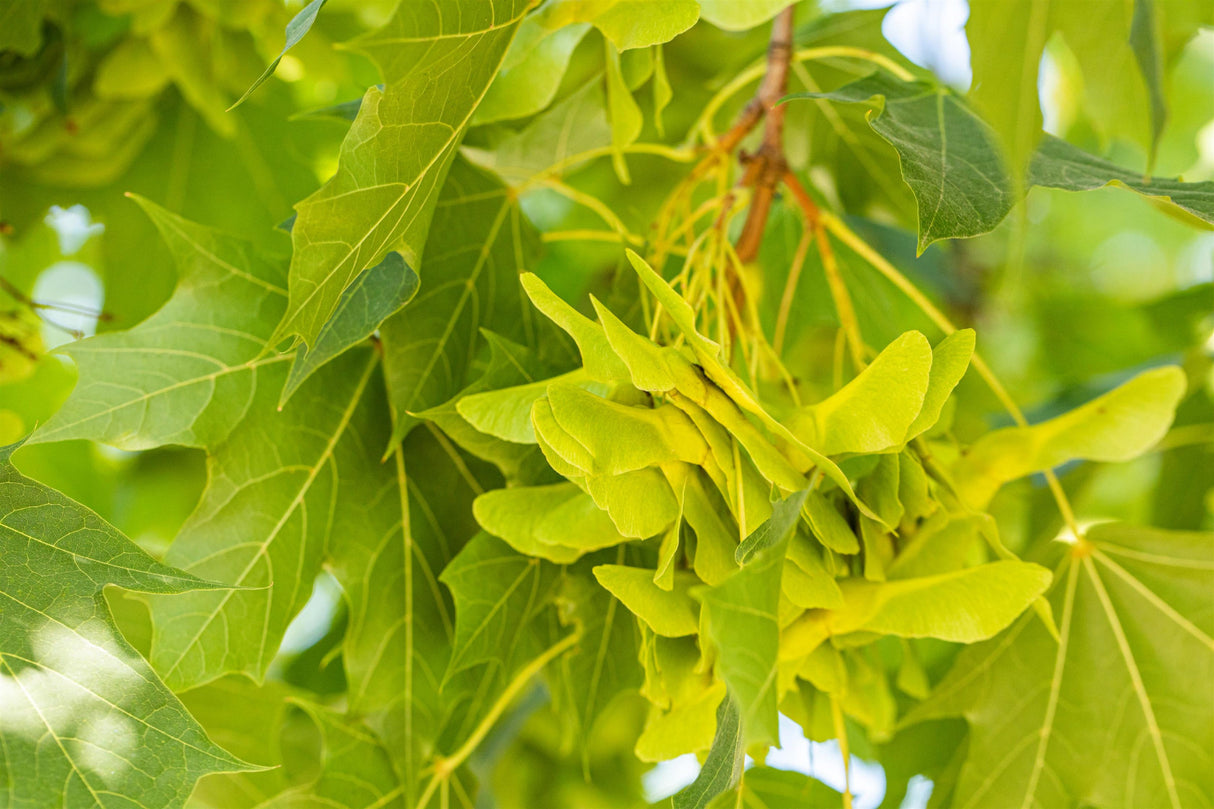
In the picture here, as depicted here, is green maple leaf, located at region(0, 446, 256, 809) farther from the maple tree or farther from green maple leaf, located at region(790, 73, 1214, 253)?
green maple leaf, located at region(790, 73, 1214, 253)

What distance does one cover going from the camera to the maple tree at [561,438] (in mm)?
479

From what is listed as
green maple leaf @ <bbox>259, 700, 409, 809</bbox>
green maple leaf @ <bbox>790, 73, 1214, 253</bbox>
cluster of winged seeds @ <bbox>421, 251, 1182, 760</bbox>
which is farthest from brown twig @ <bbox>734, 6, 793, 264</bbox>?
green maple leaf @ <bbox>259, 700, 409, 809</bbox>

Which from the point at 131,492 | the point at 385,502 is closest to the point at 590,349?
the point at 385,502

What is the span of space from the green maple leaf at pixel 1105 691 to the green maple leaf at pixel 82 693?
20.8 inches

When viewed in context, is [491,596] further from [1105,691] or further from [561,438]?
[1105,691]

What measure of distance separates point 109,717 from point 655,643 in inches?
10.9

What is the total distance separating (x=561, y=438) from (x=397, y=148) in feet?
0.58

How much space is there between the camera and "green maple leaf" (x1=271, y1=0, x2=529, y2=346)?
479 mm

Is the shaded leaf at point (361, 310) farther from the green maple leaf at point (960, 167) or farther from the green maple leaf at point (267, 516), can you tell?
the green maple leaf at point (960, 167)

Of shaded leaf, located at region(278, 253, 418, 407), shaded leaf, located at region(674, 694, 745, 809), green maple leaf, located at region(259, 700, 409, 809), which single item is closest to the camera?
shaded leaf, located at region(674, 694, 745, 809)

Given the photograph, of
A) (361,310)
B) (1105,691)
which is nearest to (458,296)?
(361,310)

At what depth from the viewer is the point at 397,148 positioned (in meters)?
0.50

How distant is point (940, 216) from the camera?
0.50 metres

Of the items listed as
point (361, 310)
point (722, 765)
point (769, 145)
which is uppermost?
point (769, 145)
